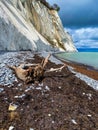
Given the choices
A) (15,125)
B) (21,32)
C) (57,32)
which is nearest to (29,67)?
(15,125)

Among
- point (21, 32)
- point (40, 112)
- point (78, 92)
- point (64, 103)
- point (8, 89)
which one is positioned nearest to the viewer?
point (40, 112)

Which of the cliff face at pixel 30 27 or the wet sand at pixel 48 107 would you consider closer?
the wet sand at pixel 48 107

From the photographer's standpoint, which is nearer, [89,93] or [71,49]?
A: [89,93]

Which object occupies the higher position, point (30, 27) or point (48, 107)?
point (48, 107)

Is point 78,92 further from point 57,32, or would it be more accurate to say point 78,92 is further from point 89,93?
point 57,32

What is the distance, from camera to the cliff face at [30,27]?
3622 centimetres

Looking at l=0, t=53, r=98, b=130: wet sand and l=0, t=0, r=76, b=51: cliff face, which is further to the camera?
l=0, t=0, r=76, b=51: cliff face

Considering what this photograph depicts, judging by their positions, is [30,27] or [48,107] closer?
[48,107]

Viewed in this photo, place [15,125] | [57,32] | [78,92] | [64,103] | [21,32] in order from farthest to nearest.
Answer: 1. [57,32]
2. [21,32]
3. [78,92]
4. [64,103]
5. [15,125]

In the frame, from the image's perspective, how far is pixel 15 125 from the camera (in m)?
9.06

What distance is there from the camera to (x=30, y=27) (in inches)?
2152

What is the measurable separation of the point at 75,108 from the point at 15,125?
2.40 metres

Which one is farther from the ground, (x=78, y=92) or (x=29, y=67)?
(x=29, y=67)

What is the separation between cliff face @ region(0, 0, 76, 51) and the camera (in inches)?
1426
